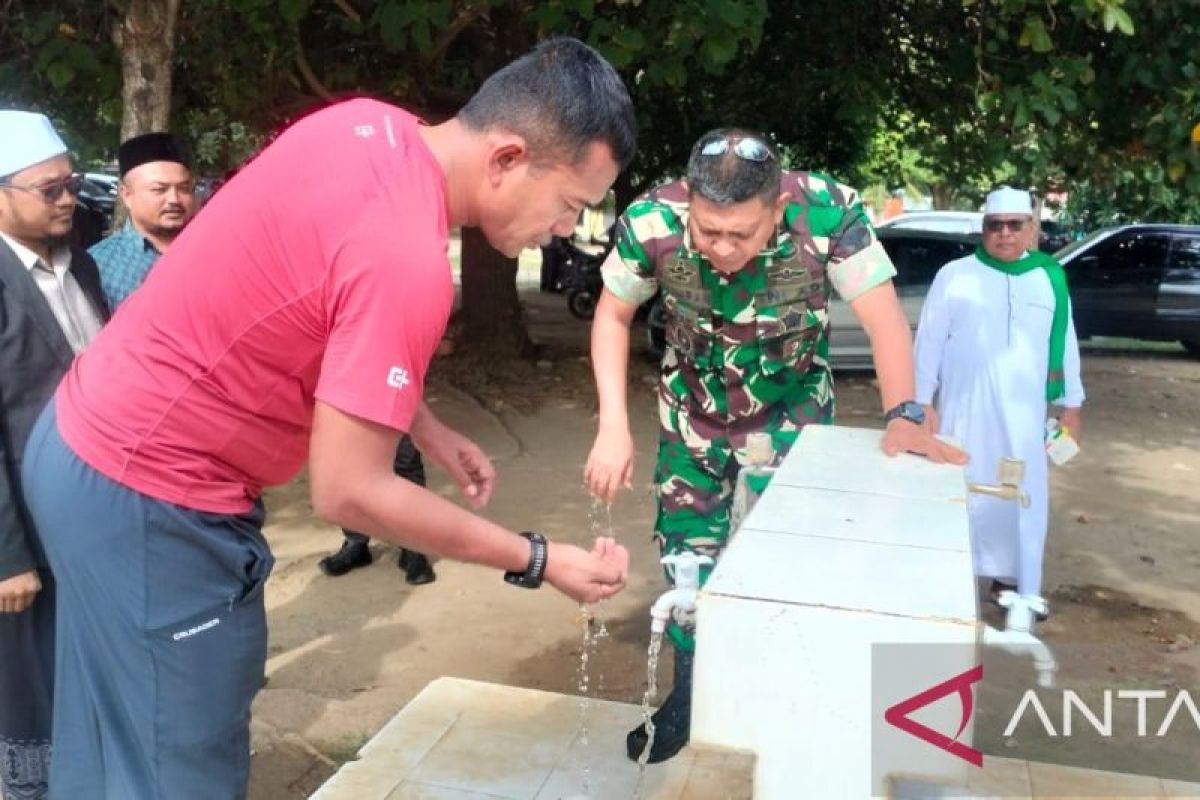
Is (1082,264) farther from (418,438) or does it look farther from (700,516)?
(418,438)

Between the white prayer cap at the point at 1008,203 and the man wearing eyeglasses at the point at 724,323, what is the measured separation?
1.74 m

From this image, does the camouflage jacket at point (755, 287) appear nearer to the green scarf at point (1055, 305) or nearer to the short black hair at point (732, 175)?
the short black hair at point (732, 175)

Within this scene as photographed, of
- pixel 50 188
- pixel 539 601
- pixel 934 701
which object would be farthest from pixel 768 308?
pixel 539 601

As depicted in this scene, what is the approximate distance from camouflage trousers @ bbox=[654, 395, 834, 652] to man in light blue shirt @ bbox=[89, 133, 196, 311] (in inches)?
62.3

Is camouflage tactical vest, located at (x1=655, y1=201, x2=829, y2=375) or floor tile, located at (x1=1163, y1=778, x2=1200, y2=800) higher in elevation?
camouflage tactical vest, located at (x1=655, y1=201, x2=829, y2=375)

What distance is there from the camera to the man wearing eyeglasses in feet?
8.92

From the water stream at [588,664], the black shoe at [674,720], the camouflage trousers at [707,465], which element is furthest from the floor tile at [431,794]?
the camouflage trousers at [707,465]

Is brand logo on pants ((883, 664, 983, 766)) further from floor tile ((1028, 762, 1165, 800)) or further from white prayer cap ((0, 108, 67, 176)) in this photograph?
white prayer cap ((0, 108, 67, 176))

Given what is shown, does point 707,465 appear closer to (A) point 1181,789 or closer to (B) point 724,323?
(B) point 724,323

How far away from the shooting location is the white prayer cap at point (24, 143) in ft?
9.18

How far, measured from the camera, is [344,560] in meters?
5.24

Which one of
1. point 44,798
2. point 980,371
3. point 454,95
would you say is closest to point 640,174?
point 454,95

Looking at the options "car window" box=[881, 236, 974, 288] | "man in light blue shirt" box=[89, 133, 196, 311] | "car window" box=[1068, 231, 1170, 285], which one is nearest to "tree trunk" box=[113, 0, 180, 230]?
"man in light blue shirt" box=[89, 133, 196, 311]

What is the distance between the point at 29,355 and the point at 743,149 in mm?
1695
